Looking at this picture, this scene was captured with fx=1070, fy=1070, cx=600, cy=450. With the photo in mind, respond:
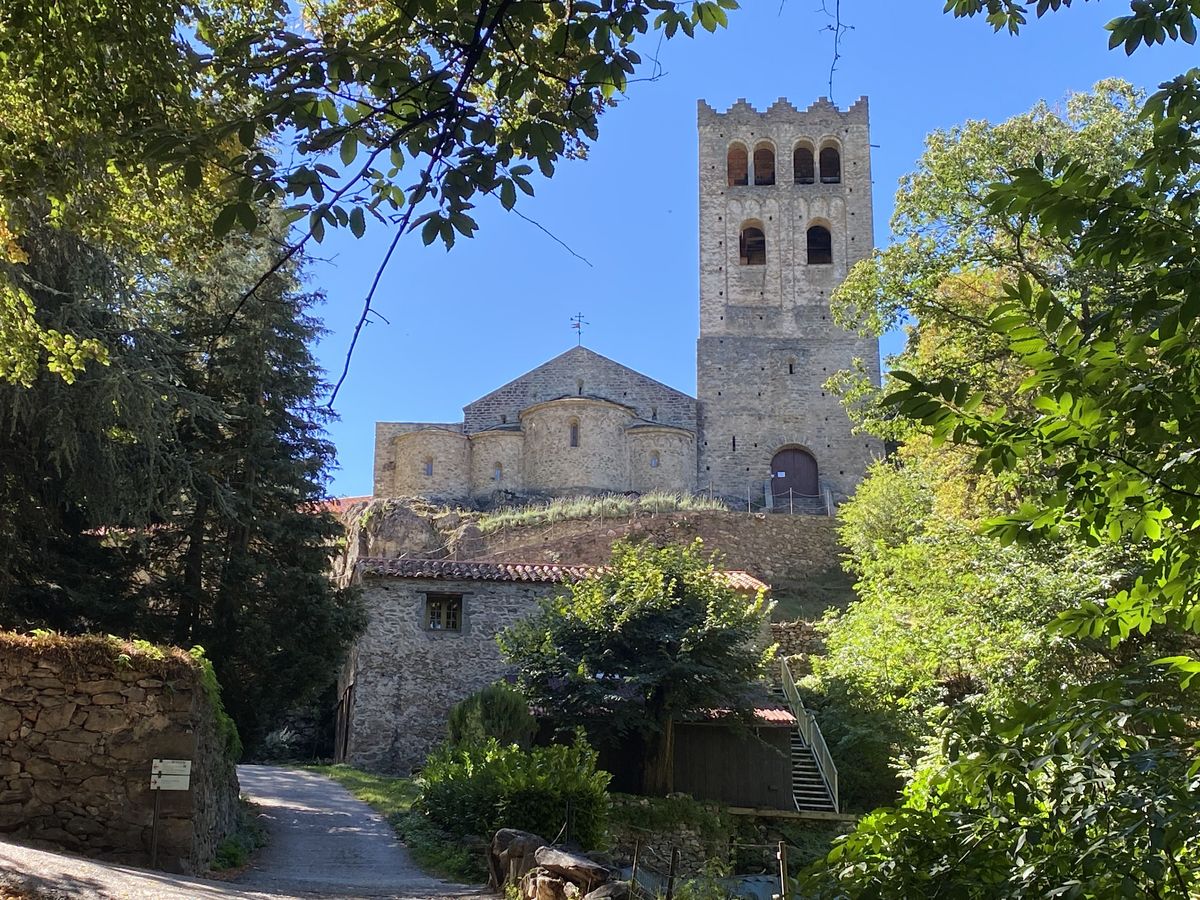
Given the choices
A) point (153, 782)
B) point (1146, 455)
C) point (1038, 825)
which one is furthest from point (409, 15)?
point (153, 782)

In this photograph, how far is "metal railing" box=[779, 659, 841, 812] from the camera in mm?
18766

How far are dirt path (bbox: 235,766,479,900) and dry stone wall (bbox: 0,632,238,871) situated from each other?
105 cm

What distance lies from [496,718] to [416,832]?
3360mm

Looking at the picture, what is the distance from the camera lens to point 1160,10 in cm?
406

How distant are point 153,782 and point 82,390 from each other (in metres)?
5.90

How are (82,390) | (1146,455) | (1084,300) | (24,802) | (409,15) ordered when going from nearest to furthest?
(1146,455) → (409,15) → (24,802) → (82,390) → (1084,300)

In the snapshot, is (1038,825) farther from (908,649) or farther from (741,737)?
Result: (741,737)

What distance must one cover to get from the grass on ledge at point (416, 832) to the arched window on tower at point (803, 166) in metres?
35.7

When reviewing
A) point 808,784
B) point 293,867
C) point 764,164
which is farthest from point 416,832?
point 764,164

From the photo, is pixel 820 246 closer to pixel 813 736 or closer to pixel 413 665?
pixel 813 736

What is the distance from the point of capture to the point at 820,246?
151 ft

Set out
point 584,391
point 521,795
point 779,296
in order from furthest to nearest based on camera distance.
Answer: point 779,296, point 584,391, point 521,795

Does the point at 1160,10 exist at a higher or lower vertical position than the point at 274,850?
higher

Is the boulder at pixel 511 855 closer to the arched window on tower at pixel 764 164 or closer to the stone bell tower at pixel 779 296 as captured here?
the stone bell tower at pixel 779 296
